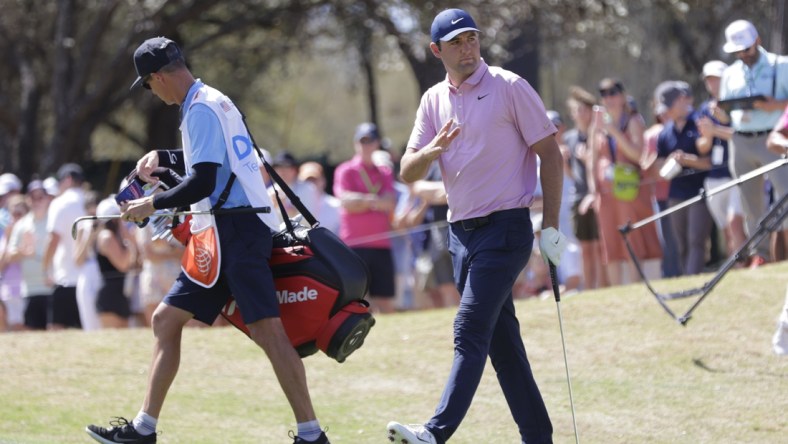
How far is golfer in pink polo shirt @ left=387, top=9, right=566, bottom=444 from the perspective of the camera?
6.02 meters

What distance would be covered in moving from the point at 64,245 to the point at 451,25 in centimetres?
815

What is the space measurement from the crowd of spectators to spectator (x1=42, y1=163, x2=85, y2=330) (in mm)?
15

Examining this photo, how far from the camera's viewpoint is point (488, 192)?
20.2 ft

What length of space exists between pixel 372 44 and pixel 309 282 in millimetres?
19398

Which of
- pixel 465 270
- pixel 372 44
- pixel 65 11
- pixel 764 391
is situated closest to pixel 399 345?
pixel 764 391

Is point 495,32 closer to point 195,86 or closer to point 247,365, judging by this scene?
point 247,365

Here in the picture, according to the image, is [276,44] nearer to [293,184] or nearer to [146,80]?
[293,184]

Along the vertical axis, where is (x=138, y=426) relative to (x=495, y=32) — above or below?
below

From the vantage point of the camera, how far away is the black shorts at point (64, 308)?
13.5 metres

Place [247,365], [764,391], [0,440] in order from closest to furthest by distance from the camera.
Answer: [0,440] → [764,391] → [247,365]

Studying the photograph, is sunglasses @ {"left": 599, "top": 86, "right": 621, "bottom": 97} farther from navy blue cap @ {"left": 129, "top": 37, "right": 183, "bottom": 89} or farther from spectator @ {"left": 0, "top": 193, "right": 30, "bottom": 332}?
spectator @ {"left": 0, "top": 193, "right": 30, "bottom": 332}

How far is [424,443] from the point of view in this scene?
5.73m

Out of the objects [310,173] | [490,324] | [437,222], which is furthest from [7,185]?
[490,324]

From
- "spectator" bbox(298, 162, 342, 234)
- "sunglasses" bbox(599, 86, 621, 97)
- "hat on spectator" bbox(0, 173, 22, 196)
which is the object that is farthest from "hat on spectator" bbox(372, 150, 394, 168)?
"hat on spectator" bbox(0, 173, 22, 196)
